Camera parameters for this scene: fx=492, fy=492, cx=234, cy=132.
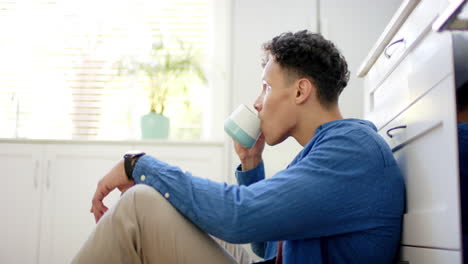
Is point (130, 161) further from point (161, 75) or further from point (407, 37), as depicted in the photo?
point (161, 75)

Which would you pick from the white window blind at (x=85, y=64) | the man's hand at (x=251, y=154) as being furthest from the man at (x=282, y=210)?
the white window blind at (x=85, y=64)

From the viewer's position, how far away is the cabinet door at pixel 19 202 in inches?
100

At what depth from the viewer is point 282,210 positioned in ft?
3.28

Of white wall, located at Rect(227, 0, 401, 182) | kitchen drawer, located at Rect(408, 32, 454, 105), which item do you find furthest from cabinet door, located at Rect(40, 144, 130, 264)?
kitchen drawer, located at Rect(408, 32, 454, 105)

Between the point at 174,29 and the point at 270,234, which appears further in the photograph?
the point at 174,29

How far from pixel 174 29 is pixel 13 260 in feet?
5.09

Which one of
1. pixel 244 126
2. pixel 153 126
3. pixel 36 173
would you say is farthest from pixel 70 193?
pixel 244 126

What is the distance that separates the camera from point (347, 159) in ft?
3.44

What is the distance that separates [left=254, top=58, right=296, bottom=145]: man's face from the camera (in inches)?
52.6

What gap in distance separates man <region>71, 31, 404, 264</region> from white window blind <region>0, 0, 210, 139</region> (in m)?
1.75

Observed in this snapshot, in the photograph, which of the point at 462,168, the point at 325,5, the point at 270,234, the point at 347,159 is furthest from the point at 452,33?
the point at 325,5

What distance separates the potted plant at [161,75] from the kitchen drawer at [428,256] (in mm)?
1728

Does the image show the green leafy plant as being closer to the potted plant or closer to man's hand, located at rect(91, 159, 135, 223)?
the potted plant

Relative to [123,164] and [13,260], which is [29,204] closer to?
[13,260]
